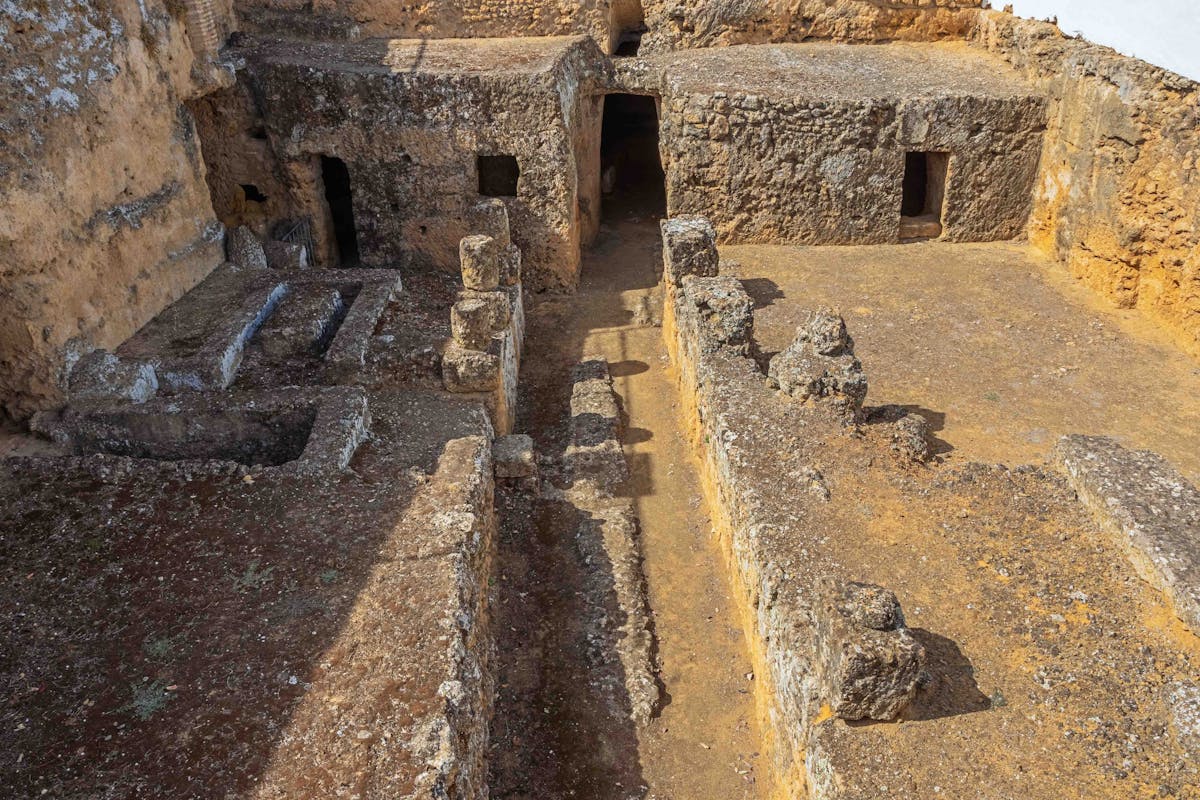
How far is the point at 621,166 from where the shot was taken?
606 inches

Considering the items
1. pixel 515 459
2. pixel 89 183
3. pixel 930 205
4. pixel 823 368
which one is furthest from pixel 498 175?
pixel 823 368

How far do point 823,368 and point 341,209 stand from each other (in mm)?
8327

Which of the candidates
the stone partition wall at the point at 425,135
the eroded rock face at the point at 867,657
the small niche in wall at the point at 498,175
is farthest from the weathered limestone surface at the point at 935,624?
the small niche in wall at the point at 498,175

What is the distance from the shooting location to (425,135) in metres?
10.5

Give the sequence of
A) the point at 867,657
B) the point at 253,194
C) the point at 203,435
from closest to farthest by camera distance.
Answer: the point at 867,657, the point at 203,435, the point at 253,194

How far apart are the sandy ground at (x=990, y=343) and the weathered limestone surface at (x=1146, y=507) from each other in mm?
706

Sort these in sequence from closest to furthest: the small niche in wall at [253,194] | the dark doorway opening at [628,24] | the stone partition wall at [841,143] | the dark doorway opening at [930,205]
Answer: the stone partition wall at [841,143] < the dark doorway opening at [930,205] < the small niche in wall at [253,194] < the dark doorway opening at [628,24]

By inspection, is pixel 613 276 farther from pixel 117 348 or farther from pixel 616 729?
pixel 616 729

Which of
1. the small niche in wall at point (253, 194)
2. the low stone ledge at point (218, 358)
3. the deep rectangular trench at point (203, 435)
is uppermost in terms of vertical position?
the small niche in wall at point (253, 194)

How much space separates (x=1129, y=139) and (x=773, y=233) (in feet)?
12.6

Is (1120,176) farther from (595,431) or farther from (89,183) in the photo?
(89,183)

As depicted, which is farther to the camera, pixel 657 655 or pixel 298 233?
pixel 298 233

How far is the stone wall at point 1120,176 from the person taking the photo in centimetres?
822

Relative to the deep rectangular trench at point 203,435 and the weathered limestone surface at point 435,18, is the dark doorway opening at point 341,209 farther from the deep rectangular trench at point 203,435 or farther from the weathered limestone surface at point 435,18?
the deep rectangular trench at point 203,435
